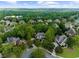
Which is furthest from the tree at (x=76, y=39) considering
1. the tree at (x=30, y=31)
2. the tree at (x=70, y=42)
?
the tree at (x=30, y=31)

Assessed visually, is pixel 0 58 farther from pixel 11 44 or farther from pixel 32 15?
pixel 32 15

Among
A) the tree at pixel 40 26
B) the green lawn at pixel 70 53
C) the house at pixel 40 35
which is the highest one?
the tree at pixel 40 26

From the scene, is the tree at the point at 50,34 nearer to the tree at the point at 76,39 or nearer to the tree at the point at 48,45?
the tree at the point at 48,45

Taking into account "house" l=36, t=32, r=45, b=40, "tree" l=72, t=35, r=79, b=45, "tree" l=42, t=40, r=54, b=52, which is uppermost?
"house" l=36, t=32, r=45, b=40

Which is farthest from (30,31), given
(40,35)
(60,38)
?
(60,38)

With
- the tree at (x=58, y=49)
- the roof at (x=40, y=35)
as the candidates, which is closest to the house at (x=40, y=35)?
the roof at (x=40, y=35)

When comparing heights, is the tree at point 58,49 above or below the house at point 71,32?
below

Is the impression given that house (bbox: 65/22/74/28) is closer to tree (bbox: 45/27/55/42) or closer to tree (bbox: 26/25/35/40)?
tree (bbox: 45/27/55/42)

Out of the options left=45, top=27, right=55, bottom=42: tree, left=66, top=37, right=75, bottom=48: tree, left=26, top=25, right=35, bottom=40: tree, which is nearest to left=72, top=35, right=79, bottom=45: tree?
left=66, top=37, right=75, bottom=48: tree

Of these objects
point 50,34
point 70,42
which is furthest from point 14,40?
point 70,42

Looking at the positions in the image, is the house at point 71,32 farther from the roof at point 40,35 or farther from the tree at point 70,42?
the roof at point 40,35

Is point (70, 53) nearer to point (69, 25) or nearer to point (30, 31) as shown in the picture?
point (69, 25)

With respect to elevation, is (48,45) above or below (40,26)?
below
